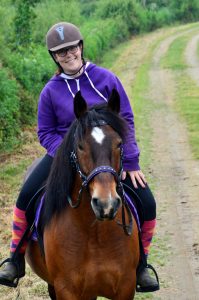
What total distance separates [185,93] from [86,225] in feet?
52.6

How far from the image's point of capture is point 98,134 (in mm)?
3363

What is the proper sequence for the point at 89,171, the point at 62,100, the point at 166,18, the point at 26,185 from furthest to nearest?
1. the point at 166,18
2. the point at 26,185
3. the point at 62,100
4. the point at 89,171

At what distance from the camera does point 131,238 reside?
12.8 ft

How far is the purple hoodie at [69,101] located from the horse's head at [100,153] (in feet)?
2.12

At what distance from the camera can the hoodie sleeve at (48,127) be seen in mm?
4285

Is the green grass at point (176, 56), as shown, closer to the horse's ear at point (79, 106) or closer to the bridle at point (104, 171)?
the bridle at point (104, 171)

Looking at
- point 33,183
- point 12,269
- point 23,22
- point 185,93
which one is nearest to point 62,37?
point 33,183

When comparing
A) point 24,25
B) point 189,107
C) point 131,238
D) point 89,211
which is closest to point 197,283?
point 131,238

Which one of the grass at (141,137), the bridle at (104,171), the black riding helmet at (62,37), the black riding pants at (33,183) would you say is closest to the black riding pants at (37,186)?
the black riding pants at (33,183)

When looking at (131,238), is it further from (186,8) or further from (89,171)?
(186,8)

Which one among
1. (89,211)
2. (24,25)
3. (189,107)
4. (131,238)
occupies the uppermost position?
(89,211)

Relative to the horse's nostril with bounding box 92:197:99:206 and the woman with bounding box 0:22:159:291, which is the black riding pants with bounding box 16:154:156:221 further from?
the horse's nostril with bounding box 92:197:99:206

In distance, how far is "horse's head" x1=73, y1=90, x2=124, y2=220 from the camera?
3.12 m

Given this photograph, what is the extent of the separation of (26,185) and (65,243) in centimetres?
89
